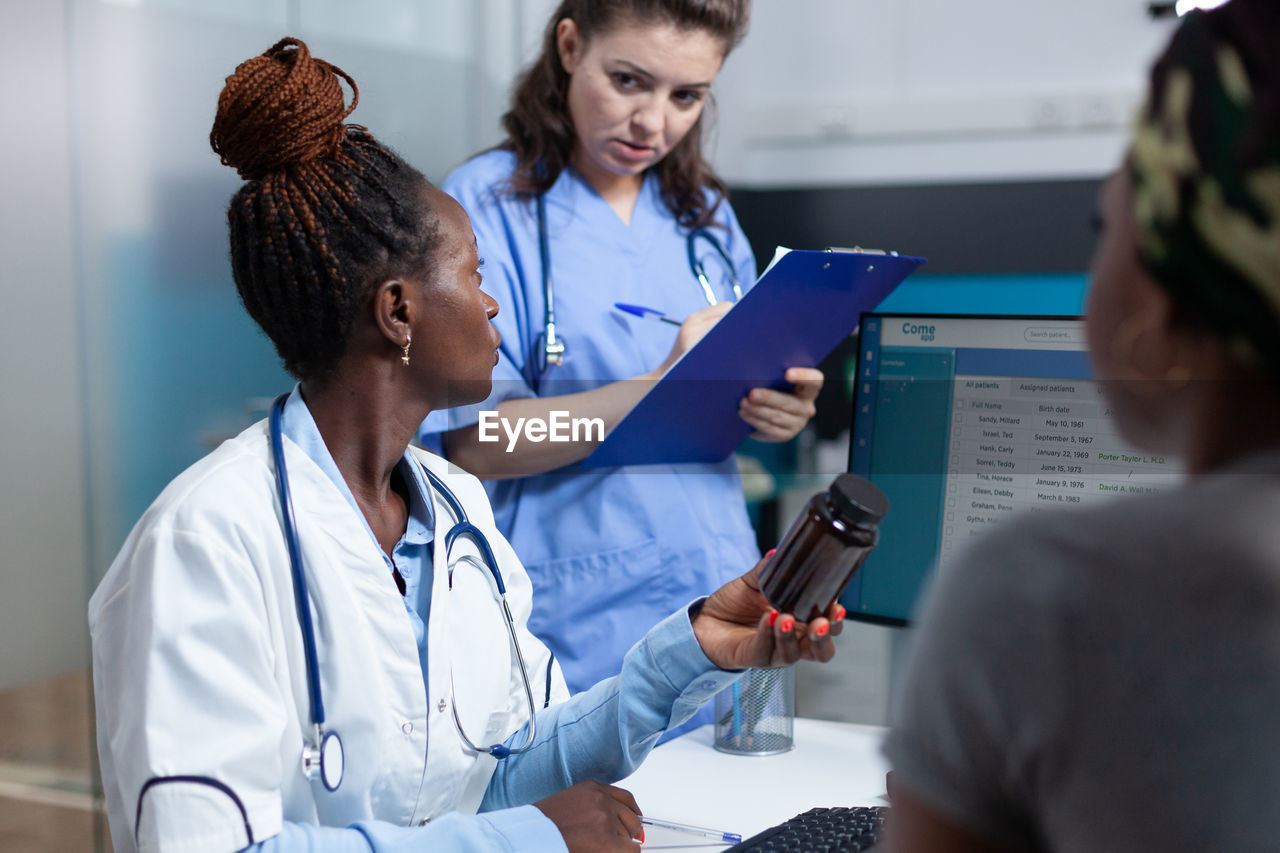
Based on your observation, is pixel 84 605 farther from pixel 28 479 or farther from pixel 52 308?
pixel 52 308

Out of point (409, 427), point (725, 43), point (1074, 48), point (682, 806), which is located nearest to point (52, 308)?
point (409, 427)

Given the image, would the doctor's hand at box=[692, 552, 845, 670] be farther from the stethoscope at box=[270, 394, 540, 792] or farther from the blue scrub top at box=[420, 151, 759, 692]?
the blue scrub top at box=[420, 151, 759, 692]

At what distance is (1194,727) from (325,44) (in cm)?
208

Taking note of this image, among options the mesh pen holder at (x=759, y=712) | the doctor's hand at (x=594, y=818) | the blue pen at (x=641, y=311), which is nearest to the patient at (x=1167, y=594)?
the doctor's hand at (x=594, y=818)

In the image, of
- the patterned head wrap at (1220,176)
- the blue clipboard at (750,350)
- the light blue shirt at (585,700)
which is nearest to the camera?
the patterned head wrap at (1220,176)

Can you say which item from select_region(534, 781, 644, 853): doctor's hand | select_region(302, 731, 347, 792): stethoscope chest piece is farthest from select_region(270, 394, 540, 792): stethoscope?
select_region(534, 781, 644, 853): doctor's hand

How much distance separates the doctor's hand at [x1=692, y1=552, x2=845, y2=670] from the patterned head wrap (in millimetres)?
523

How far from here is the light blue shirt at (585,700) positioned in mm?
1023

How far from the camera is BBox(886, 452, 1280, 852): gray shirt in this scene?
42 cm

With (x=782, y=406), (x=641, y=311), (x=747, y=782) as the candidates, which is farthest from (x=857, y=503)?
(x=641, y=311)

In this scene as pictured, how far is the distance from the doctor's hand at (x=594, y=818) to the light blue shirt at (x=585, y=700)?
0.02 metres

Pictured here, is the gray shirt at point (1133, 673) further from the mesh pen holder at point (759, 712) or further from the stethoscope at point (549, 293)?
the stethoscope at point (549, 293)

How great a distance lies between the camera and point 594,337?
155 cm

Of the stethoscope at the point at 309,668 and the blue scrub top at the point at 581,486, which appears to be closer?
the stethoscope at the point at 309,668
